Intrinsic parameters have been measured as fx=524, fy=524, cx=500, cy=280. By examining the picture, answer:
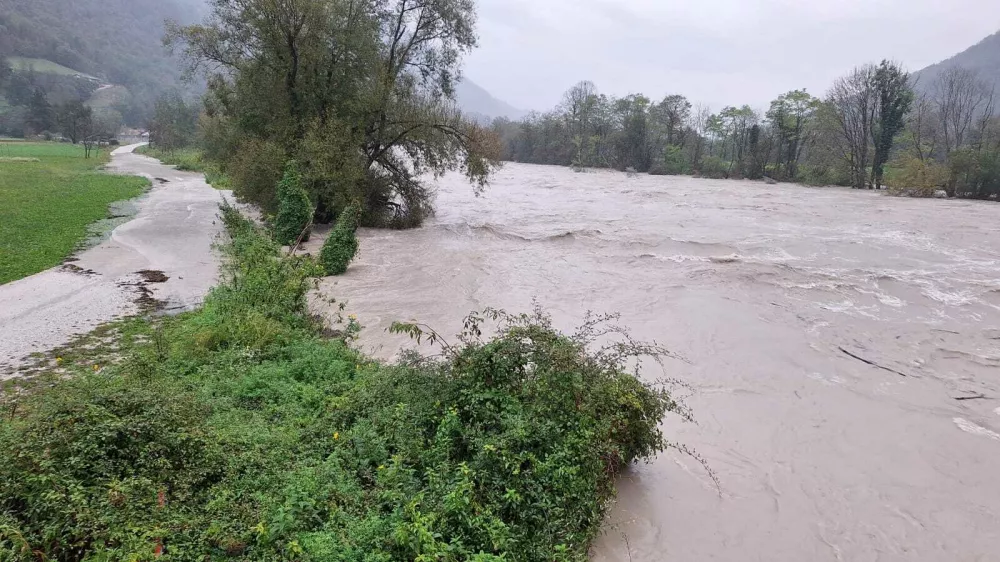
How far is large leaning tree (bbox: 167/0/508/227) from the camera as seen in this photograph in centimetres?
1898

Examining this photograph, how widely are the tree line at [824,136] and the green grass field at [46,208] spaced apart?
18.7m

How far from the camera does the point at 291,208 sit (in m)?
16.9

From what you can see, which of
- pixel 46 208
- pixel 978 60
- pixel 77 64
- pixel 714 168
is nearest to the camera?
pixel 46 208

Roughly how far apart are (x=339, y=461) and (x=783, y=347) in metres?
7.74

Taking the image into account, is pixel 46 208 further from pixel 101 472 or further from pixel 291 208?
pixel 101 472

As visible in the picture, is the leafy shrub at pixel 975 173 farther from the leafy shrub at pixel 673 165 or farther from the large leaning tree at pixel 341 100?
the leafy shrub at pixel 673 165

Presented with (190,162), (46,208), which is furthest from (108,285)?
(190,162)

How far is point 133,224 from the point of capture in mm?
19250

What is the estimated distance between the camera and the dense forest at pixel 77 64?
74.4 metres

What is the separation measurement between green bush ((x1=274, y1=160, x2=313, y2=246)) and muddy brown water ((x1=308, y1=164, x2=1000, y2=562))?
90.3 inches

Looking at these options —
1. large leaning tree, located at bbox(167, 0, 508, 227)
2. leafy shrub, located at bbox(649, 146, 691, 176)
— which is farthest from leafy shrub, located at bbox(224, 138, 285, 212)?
leafy shrub, located at bbox(649, 146, 691, 176)

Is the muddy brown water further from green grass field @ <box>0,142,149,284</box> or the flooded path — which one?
green grass field @ <box>0,142,149,284</box>

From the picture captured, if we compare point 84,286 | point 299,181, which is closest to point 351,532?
point 84,286

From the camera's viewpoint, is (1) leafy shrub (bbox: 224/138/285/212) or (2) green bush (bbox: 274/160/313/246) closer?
(2) green bush (bbox: 274/160/313/246)
